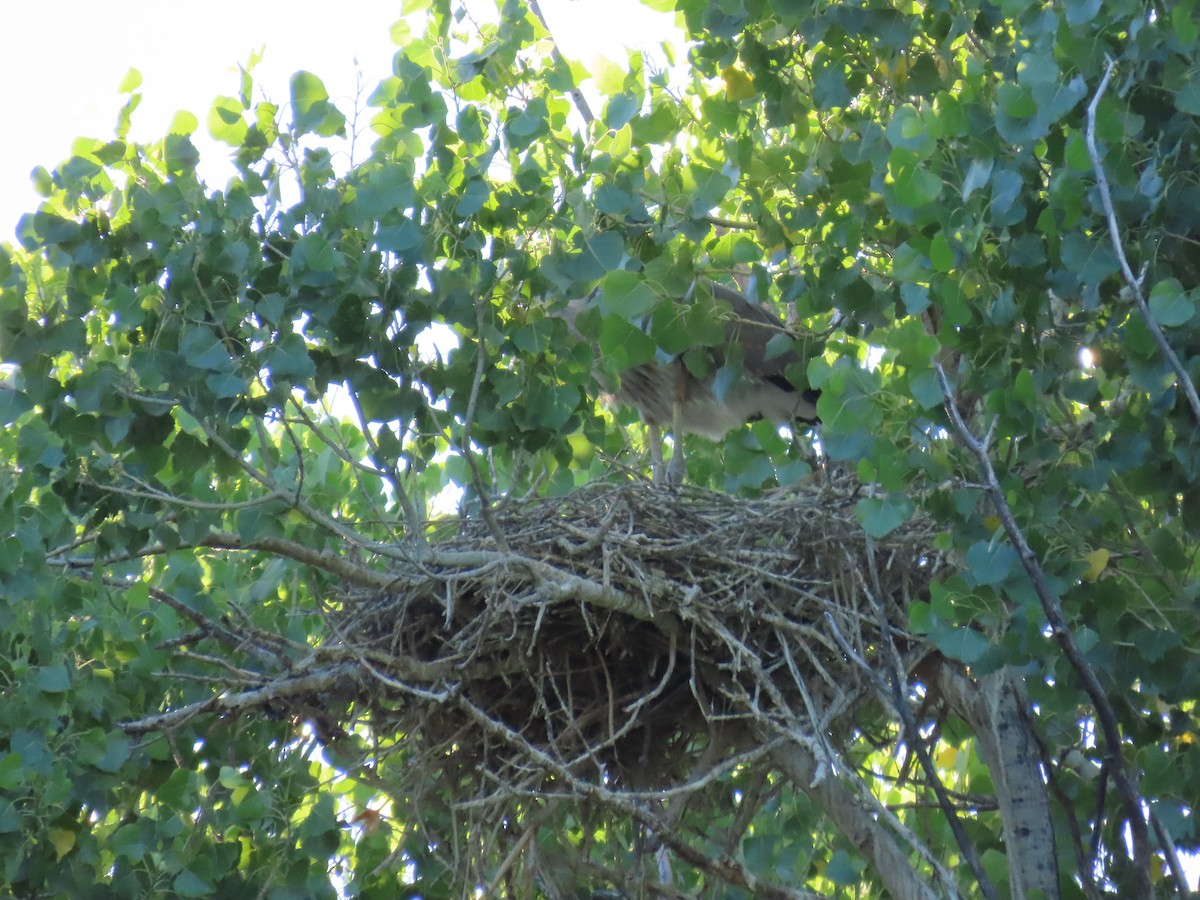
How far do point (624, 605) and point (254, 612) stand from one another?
5.15 feet

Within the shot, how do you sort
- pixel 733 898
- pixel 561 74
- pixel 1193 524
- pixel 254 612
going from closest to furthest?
pixel 1193 524, pixel 561 74, pixel 254 612, pixel 733 898

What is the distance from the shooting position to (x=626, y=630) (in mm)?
3703

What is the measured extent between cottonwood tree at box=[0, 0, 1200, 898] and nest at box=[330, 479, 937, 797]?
0.06 feet

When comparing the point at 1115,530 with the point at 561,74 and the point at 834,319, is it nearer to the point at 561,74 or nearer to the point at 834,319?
the point at 561,74

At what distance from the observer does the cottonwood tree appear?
2.56 metres

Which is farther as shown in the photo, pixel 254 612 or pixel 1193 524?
pixel 254 612

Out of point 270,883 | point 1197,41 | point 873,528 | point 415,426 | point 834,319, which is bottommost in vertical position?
point 270,883

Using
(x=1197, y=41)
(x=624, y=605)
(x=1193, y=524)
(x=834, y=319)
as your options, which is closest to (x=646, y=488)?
(x=624, y=605)

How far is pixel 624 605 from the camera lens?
3426mm

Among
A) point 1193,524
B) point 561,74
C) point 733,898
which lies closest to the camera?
point 1193,524

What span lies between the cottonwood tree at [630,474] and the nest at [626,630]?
2cm

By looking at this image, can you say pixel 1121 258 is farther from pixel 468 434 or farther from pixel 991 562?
pixel 468 434

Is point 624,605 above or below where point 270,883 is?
above

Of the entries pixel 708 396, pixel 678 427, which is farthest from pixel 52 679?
pixel 708 396
